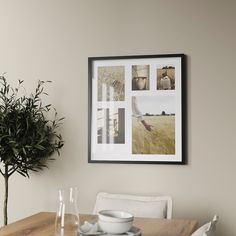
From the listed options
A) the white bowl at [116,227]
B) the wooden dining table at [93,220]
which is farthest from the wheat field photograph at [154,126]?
the white bowl at [116,227]

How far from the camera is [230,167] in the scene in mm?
3498

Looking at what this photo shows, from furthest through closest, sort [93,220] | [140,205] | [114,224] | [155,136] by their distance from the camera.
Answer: [155,136], [140,205], [93,220], [114,224]

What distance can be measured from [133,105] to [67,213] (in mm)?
1550

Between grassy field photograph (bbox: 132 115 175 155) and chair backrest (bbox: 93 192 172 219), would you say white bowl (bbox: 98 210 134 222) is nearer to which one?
chair backrest (bbox: 93 192 172 219)

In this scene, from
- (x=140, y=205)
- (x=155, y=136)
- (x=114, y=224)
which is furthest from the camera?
(x=155, y=136)

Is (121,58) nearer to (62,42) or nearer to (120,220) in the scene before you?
(62,42)

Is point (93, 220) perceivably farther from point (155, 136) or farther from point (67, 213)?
point (155, 136)

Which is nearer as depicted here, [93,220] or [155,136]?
[93,220]

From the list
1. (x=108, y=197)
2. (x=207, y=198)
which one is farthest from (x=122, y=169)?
(x=207, y=198)

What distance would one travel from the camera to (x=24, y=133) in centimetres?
365

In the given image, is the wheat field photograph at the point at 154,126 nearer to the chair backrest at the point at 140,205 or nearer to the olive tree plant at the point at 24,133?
the chair backrest at the point at 140,205

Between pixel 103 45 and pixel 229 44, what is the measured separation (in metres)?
1.02

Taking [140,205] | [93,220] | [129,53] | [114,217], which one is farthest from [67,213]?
[129,53]

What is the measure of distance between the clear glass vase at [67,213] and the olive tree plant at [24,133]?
128 cm
